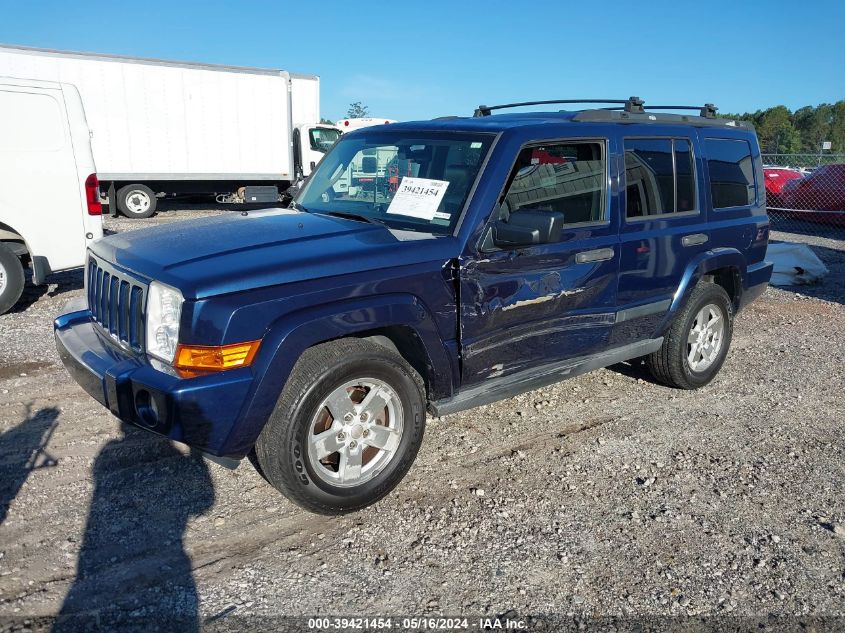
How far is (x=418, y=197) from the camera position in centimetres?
380

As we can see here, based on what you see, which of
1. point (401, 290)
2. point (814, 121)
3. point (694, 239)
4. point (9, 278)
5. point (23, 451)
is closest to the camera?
point (401, 290)

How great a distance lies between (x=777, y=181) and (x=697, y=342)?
14.1 metres

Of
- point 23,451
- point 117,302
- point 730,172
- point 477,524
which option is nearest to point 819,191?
point 730,172

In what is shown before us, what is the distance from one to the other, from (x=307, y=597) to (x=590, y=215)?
8.78 ft

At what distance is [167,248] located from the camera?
329cm

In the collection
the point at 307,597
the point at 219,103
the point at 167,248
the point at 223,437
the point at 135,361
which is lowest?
the point at 307,597

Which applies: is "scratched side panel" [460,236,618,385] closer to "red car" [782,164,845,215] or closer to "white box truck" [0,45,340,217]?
"white box truck" [0,45,340,217]

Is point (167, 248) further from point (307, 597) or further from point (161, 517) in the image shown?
point (307, 597)

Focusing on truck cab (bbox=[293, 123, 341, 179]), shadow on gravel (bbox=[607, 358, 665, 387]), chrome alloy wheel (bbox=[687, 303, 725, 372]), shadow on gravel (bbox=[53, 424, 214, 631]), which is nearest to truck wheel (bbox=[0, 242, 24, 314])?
shadow on gravel (bbox=[53, 424, 214, 631])

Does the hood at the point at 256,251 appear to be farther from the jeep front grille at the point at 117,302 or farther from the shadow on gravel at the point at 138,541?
the shadow on gravel at the point at 138,541

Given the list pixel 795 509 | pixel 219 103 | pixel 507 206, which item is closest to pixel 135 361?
pixel 507 206

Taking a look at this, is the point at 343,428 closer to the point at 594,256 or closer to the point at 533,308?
the point at 533,308

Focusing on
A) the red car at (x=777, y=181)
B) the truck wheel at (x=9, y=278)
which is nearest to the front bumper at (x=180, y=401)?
the truck wheel at (x=9, y=278)

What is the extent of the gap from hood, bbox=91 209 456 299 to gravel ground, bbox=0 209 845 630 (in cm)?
120
